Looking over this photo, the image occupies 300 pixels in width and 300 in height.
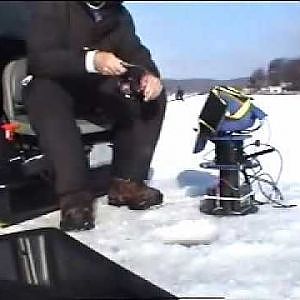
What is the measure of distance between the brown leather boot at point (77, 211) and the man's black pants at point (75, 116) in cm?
3

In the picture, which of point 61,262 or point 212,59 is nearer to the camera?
point 212,59

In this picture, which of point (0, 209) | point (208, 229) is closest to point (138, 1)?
point (208, 229)

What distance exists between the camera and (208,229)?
72.4 inches

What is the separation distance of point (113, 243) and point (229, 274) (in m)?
0.41

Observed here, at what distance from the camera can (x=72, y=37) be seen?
0.95 m

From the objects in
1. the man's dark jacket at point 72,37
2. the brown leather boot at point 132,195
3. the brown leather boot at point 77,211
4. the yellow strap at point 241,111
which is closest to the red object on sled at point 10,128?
the brown leather boot at point 77,211

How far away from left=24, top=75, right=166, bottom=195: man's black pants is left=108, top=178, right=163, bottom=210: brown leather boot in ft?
0.43

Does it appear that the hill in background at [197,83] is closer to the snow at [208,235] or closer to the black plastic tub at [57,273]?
the snow at [208,235]

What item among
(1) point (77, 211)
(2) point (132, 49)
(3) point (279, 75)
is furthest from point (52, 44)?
(1) point (77, 211)

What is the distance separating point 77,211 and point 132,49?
738 mm

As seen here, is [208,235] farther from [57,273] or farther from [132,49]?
[132,49]

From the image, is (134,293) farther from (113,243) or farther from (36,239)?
(113,243)

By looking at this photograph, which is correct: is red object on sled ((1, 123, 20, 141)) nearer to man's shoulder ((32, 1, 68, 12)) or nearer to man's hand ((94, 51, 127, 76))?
man's hand ((94, 51, 127, 76))

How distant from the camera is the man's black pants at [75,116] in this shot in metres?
1.09
